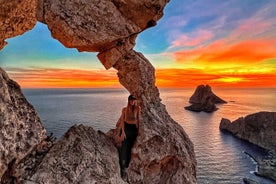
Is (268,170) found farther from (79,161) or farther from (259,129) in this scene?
(79,161)

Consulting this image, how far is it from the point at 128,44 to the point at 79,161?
6788mm

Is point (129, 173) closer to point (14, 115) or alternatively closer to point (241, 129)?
point (14, 115)

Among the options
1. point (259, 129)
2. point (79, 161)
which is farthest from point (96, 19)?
point (259, 129)

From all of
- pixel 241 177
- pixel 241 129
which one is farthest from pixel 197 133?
pixel 241 177

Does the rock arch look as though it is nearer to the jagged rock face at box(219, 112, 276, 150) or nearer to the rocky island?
the rocky island

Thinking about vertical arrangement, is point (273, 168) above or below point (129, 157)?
below

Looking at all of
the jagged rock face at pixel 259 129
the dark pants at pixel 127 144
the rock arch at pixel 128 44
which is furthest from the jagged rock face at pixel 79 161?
the jagged rock face at pixel 259 129

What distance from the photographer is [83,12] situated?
38.6 feet

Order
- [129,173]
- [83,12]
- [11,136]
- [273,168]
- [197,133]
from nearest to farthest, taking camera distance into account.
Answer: [11,136]
[83,12]
[129,173]
[273,168]
[197,133]

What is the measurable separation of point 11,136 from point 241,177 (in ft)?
219

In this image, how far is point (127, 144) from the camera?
531 inches

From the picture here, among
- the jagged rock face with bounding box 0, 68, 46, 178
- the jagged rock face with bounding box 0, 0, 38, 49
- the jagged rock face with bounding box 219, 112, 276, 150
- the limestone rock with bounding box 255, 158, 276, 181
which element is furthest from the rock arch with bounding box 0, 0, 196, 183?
the jagged rock face with bounding box 219, 112, 276, 150

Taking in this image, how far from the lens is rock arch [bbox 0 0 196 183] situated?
449 inches

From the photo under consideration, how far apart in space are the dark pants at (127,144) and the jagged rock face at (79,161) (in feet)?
2.29
